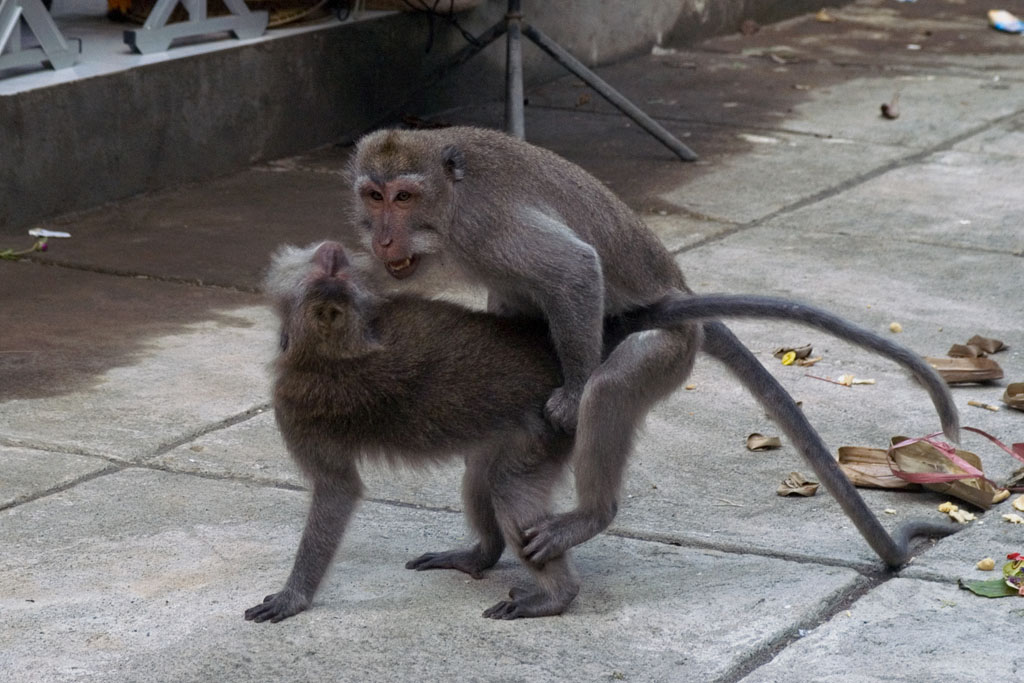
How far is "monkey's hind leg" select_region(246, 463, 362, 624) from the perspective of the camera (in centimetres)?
411

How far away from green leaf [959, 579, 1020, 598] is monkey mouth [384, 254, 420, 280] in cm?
166

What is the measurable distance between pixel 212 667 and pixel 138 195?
502cm

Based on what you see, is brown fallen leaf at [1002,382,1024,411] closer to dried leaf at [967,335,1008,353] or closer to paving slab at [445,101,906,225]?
dried leaf at [967,335,1008,353]

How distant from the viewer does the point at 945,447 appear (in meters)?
4.92

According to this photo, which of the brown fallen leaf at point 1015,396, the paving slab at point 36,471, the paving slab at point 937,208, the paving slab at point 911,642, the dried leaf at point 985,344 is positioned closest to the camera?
the paving slab at point 911,642

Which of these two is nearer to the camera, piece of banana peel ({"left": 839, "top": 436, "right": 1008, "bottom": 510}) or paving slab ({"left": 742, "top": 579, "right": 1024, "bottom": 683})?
paving slab ({"left": 742, "top": 579, "right": 1024, "bottom": 683})

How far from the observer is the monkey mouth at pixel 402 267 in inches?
175

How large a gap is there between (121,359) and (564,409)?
8.23 ft

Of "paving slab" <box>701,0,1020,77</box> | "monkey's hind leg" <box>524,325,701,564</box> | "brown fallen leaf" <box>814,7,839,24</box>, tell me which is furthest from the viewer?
"brown fallen leaf" <box>814,7,839,24</box>

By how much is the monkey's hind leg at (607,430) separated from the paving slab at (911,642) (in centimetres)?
60

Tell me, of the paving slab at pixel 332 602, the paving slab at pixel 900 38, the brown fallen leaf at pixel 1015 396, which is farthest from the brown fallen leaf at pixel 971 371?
the paving slab at pixel 900 38

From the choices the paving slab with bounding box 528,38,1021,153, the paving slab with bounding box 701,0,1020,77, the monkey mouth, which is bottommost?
the paving slab with bounding box 528,38,1021,153

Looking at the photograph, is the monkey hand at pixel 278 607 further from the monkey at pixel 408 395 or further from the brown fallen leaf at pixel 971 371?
the brown fallen leaf at pixel 971 371

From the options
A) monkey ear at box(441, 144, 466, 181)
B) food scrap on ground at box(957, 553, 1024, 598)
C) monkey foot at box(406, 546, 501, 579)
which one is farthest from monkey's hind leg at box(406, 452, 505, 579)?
food scrap on ground at box(957, 553, 1024, 598)
